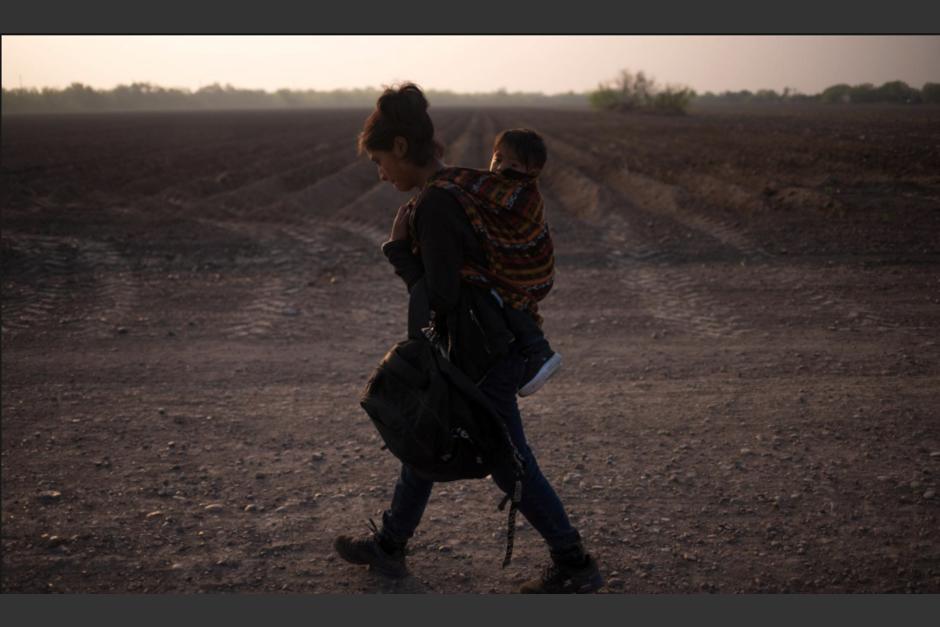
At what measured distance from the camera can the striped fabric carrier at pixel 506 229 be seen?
2.24 meters

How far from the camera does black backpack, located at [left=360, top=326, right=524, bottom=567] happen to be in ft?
7.49

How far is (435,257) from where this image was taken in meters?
2.19

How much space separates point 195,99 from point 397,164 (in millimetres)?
78359

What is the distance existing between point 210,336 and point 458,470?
401cm

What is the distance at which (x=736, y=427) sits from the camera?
4004mm

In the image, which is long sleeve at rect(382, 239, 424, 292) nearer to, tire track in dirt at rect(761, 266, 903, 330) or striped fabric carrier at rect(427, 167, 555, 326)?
striped fabric carrier at rect(427, 167, 555, 326)

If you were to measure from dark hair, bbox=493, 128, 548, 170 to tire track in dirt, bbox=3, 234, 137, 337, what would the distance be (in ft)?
15.5

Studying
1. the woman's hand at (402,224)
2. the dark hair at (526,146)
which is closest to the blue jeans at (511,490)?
the woman's hand at (402,224)

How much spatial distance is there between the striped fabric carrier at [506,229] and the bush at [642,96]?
8.11 ft

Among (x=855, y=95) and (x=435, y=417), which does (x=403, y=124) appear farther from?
(x=855, y=95)

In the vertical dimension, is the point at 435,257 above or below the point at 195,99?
below

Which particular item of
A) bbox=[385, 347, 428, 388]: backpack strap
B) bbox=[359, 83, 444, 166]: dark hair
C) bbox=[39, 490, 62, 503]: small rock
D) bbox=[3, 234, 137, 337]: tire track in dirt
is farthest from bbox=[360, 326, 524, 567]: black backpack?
bbox=[3, 234, 137, 337]: tire track in dirt

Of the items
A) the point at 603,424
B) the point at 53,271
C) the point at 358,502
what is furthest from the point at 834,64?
the point at 53,271

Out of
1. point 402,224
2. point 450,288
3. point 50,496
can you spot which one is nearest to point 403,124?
point 402,224
